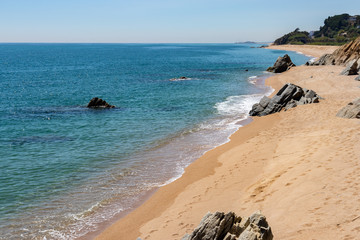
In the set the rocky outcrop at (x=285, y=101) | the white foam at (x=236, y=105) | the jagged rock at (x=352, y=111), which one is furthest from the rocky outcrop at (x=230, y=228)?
the white foam at (x=236, y=105)

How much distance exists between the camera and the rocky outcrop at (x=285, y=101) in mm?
33891

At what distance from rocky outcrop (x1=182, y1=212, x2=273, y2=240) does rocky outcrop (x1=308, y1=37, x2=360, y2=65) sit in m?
69.8

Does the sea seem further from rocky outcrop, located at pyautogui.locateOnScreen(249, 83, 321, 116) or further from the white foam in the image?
rocky outcrop, located at pyautogui.locateOnScreen(249, 83, 321, 116)

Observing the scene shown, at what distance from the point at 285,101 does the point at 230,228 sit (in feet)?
91.5

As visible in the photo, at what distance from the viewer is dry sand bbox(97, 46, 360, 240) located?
1121 cm

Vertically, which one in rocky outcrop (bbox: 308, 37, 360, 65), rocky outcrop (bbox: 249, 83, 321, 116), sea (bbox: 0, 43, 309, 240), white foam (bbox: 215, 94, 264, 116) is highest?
rocky outcrop (bbox: 308, 37, 360, 65)

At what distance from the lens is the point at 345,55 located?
233 feet

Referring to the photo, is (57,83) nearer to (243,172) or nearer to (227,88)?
(227,88)

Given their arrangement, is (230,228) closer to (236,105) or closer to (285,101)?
(285,101)

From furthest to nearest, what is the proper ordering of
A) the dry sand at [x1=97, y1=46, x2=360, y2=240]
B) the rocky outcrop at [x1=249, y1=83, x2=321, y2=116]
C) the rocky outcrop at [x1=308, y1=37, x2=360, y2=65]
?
1. the rocky outcrop at [x1=308, y1=37, x2=360, y2=65]
2. the rocky outcrop at [x1=249, y1=83, x2=321, y2=116]
3. the dry sand at [x1=97, y1=46, x2=360, y2=240]

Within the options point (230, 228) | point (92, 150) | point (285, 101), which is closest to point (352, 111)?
point (285, 101)

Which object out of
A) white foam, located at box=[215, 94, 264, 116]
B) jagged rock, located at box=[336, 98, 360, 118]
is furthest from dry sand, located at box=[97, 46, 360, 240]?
white foam, located at box=[215, 94, 264, 116]

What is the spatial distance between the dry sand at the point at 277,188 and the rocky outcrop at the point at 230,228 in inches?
69.7

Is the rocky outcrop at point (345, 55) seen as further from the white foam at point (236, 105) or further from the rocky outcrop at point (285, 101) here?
the rocky outcrop at point (285, 101)
